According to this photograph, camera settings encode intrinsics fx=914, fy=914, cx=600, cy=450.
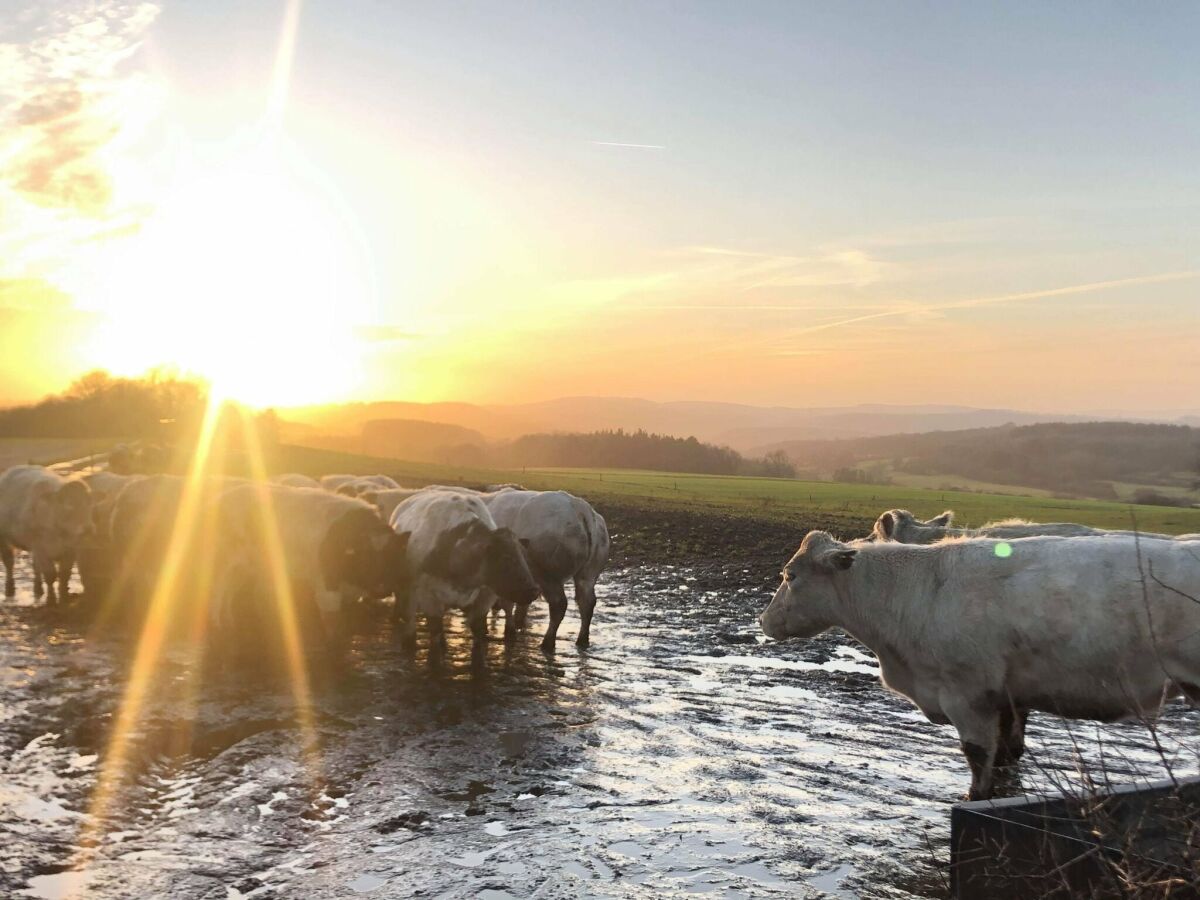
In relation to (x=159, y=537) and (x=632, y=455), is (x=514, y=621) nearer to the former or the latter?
(x=159, y=537)

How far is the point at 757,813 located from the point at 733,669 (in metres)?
5.75

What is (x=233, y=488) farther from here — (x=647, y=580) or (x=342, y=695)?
(x=647, y=580)

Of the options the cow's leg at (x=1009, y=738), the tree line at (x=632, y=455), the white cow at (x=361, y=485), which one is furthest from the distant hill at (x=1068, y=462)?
the cow's leg at (x=1009, y=738)

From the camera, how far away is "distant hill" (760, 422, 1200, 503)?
3142 inches

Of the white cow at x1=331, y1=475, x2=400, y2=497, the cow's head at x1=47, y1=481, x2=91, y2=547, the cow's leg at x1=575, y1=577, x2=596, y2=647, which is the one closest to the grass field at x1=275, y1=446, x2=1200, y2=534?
the white cow at x1=331, y1=475, x2=400, y2=497

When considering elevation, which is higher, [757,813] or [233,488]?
[233,488]

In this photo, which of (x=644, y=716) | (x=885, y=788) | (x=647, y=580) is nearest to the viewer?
(x=885, y=788)

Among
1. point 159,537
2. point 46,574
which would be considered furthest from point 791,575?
point 46,574

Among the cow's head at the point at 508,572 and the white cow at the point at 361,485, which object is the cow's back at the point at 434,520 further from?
the white cow at the point at 361,485

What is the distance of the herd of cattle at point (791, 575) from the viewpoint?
7082 millimetres

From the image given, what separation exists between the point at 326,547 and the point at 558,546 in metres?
3.66

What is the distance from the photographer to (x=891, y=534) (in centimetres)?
1233

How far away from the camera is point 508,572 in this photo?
13.1 metres

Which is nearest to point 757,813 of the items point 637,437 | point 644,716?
point 644,716
